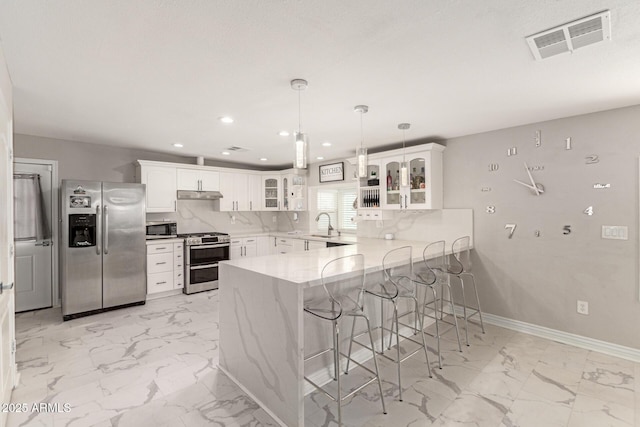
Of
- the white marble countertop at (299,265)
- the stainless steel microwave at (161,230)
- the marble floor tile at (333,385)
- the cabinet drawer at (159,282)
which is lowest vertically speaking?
the marble floor tile at (333,385)

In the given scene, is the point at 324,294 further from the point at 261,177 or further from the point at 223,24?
the point at 261,177

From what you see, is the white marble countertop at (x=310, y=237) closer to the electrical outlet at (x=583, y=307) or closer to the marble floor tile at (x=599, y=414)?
the electrical outlet at (x=583, y=307)

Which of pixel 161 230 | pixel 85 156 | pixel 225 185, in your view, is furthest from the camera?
pixel 225 185

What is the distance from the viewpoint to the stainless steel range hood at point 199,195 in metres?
5.10

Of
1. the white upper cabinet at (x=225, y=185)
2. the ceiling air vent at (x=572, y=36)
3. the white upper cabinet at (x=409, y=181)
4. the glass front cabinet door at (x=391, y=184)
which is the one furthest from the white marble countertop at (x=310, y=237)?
the ceiling air vent at (x=572, y=36)

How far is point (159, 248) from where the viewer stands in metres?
4.73

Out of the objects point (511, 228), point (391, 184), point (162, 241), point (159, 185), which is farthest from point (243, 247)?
point (511, 228)

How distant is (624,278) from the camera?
2.91 meters

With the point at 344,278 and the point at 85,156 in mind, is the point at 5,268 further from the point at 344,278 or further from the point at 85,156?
the point at 85,156

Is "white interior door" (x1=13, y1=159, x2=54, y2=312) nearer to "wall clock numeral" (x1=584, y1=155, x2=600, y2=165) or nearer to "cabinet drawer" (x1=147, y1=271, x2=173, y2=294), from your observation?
"cabinet drawer" (x1=147, y1=271, x2=173, y2=294)

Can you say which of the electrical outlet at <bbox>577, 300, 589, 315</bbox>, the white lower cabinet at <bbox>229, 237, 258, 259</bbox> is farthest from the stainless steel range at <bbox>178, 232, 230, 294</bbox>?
the electrical outlet at <bbox>577, 300, 589, 315</bbox>

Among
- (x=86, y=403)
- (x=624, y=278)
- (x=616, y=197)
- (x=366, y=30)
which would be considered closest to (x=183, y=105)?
(x=366, y=30)

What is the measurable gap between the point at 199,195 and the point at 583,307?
534 centimetres

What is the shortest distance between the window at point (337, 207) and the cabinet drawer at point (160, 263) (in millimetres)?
2635
